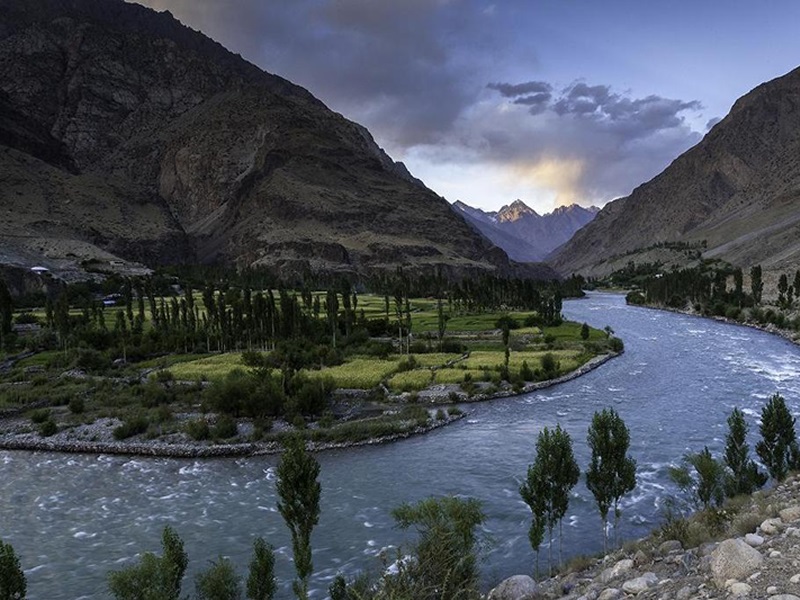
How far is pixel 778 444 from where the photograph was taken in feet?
101

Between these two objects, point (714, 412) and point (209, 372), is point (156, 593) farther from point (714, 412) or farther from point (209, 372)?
point (209, 372)

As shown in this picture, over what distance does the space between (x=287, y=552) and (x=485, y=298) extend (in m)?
121

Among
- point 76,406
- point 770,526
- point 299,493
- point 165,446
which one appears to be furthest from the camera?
point 76,406

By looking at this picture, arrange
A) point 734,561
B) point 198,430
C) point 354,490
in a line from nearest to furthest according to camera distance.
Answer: point 734,561 < point 354,490 < point 198,430

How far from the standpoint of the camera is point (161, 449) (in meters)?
46.6

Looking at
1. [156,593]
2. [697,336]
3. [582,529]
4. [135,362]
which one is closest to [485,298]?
[697,336]

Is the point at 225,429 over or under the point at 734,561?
under

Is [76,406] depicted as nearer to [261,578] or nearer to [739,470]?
[261,578]

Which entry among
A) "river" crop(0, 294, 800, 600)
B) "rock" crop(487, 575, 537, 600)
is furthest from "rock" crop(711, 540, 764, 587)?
"river" crop(0, 294, 800, 600)

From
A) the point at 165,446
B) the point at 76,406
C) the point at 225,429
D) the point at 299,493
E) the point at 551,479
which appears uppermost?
the point at 299,493

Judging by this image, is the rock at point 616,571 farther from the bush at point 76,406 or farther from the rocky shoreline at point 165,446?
the bush at point 76,406

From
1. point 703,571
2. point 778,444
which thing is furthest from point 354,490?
point 703,571

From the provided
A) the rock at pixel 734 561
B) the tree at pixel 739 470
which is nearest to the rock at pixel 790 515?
the rock at pixel 734 561

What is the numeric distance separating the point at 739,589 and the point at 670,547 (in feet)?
20.8
